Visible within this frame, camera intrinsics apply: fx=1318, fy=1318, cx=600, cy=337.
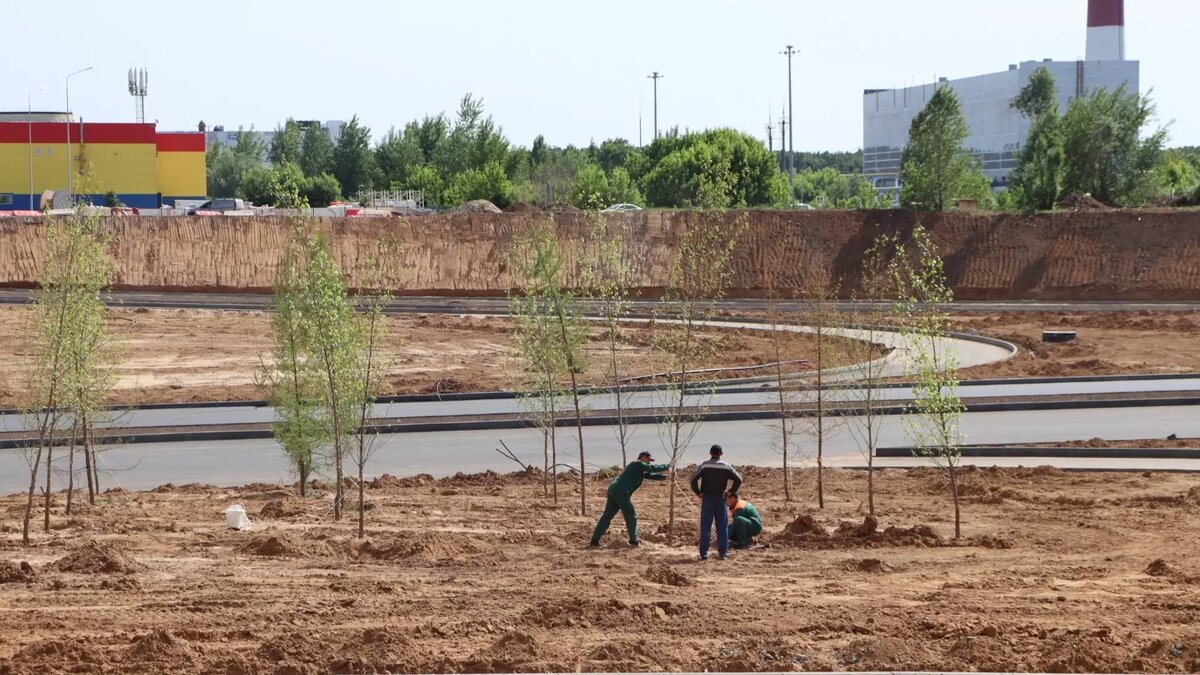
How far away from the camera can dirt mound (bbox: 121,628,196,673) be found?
34.3 ft

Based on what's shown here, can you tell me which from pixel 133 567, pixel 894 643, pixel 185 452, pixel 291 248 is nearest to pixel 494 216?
pixel 185 452

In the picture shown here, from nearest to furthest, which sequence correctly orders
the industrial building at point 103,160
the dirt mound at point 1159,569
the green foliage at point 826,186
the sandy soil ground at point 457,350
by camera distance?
1. the dirt mound at point 1159,569
2. the sandy soil ground at point 457,350
3. the industrial building at point 103,160
4. the green foliage at point 826,186

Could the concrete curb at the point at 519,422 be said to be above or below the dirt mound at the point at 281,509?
above

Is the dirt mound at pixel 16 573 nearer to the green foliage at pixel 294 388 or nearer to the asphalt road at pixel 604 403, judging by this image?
the green foliage at pixel 294 388

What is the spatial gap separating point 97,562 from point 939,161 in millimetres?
53876

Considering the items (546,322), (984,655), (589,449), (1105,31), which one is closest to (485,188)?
(589,449)

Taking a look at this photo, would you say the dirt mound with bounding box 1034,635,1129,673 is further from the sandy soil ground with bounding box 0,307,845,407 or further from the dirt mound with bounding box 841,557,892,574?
the sandy soil ground with bounding box 0,307,845,407

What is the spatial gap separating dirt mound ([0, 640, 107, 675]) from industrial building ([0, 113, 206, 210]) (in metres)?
70.0

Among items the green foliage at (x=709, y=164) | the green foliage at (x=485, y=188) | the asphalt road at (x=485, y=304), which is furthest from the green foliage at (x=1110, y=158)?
the green foliage at (x=485, y=188)

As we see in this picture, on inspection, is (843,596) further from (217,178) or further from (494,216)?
(217,178)

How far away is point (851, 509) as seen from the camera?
778 inches

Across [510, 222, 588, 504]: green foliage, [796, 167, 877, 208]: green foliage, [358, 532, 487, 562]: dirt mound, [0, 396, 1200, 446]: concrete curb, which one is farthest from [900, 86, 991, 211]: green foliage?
[796, 167, 877, 208]: green foliage

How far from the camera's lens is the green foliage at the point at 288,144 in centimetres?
12105

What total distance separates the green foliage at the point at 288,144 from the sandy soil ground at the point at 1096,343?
82893 millimetres
